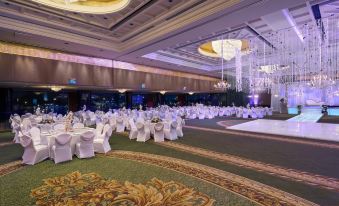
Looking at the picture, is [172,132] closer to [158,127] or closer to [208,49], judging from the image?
[158,127]

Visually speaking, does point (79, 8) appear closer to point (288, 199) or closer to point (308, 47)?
point (288, 199)

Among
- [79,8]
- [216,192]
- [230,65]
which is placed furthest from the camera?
[230,65]

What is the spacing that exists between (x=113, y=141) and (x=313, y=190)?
19.5ft

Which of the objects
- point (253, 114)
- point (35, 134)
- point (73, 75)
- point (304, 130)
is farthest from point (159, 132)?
point (253, 114)

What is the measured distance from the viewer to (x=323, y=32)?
818 centimetres

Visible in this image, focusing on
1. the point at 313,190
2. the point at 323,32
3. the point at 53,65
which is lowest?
the point at 313,190

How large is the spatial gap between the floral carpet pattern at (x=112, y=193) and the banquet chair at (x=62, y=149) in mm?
1101

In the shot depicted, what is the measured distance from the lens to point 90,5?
6.89m

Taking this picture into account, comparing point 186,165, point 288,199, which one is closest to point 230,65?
point 186,165

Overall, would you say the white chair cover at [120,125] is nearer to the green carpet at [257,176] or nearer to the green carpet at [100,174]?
the green carpet at [257,176]

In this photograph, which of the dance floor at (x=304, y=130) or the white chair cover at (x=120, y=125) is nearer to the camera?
the dance floor at (x=304, y=130)

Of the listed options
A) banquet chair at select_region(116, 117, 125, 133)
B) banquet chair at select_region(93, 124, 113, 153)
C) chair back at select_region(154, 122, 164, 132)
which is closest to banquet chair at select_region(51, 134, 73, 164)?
banquet chair at select_region(93, 124, 113, 153)

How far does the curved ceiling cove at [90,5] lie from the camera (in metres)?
6.36

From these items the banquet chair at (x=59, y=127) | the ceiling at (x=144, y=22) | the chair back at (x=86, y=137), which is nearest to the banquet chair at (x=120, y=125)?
the banquet chair at (x=59, y=127)
